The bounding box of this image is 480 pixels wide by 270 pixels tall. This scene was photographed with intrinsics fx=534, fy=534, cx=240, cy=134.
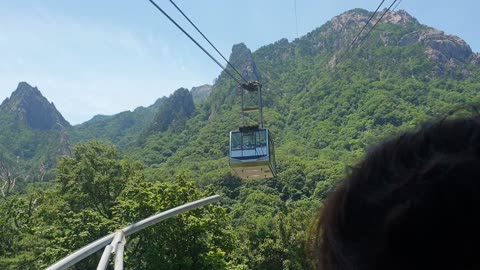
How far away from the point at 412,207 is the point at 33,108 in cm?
19023

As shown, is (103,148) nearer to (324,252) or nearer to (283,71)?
(324,252)

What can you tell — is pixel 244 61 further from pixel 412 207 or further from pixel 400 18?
pixel 412 207

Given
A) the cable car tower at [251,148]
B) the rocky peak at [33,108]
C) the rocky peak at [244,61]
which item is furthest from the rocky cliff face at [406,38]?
the cable car tower at [251,148]

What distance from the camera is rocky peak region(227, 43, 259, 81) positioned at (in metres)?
157

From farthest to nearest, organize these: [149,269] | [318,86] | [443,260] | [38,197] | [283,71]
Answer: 1. [283,71]
2. [318,86]
3. [38,197]
4. [149,269]
5. [443,260]

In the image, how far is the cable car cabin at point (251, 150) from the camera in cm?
1562

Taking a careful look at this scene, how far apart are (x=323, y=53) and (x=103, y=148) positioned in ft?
457

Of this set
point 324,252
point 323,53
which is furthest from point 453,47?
point 324,252

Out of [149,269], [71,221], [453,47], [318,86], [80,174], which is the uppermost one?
[453,47]

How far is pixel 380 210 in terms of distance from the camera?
0.71m

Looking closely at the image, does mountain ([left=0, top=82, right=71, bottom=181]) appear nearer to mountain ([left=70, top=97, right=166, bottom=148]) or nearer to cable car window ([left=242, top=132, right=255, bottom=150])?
mountain ([left=70, top=97, right=166, bottom=148])

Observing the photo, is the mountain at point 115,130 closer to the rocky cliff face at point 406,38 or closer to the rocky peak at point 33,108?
the rocky peak at point 33,108

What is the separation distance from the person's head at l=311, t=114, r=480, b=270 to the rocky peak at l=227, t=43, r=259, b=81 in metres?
152

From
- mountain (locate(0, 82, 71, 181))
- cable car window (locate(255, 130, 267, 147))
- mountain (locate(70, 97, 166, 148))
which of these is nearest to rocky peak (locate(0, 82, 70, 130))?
mountain (locate(0, 82, 71, 181))
